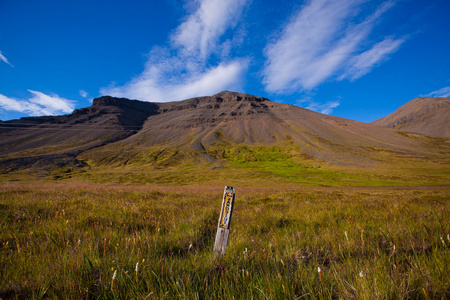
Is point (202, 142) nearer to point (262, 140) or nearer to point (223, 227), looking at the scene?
point (262, 140)

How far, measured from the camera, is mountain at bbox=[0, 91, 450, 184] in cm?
10194

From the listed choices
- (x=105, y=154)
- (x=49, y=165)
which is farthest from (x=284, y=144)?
(x=49, y=165)

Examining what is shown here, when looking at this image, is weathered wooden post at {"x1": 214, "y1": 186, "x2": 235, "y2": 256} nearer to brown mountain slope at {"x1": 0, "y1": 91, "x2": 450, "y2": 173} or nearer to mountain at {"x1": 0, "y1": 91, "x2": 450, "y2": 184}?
mountain at {"x1": 0, "y1": 91, "x2": 450, "y2": 184}

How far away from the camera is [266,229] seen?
4.64 metres

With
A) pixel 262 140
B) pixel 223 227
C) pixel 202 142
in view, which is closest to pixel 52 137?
pixel 202 142

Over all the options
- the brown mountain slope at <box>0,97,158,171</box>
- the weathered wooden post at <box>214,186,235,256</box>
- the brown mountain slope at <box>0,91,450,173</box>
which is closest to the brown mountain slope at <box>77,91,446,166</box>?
the brown mountain slope at <box>0,91,450,173</box>

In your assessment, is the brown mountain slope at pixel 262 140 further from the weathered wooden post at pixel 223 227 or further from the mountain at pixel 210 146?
the weathered wooden post at pixel 223 227

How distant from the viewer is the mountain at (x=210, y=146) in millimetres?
101944

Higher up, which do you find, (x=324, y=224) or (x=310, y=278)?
(x=310, y=278)

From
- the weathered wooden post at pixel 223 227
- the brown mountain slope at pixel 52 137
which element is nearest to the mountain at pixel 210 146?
the brown mountain slope at pixel 52 137

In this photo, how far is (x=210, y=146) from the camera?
14038cm

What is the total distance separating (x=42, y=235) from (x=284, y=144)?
494 feet

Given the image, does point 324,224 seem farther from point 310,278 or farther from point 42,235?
point 42,235

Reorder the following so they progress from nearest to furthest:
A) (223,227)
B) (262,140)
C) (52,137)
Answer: (223,227), (52,137), (262,140)
